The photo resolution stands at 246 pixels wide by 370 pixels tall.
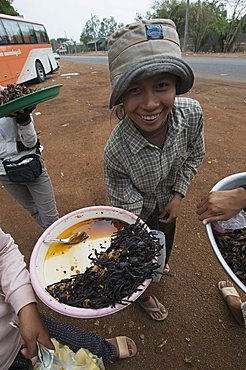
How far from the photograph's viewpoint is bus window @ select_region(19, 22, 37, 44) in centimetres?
1106

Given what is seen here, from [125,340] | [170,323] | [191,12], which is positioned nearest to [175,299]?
[170,323]

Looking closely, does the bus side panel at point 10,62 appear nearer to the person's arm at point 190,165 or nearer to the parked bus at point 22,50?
the parked bus at point 22,50

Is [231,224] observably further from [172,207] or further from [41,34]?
[41,34]

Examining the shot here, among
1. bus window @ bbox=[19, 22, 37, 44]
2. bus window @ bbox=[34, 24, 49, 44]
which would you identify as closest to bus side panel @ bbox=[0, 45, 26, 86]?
bus window @ bbox=[19, 22, 37, 44]

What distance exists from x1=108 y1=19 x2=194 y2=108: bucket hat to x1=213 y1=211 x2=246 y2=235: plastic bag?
2.48 ft

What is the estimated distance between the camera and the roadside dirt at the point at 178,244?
1785 millimetres

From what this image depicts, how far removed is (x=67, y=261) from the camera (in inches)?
49.8

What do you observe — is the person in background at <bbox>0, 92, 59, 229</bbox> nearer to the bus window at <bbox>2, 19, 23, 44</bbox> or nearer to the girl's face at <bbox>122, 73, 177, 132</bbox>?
the girl's face at <bbox>122, 73, 177, 132</bbox>

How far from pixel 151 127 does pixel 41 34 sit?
14129 mm

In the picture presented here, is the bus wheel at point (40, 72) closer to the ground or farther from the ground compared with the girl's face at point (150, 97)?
closer to the ground

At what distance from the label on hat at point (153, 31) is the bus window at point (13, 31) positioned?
35.7 feet

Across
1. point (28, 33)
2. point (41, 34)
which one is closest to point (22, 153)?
point (28, 33)

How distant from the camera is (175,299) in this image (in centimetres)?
211

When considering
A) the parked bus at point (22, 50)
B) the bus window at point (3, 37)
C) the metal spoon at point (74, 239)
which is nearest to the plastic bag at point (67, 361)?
the metal spoon at point (74, 239)
